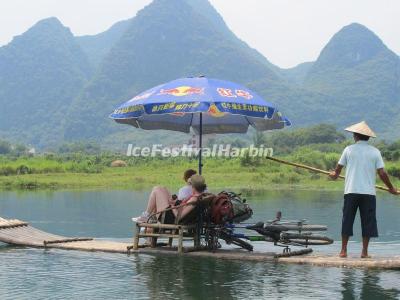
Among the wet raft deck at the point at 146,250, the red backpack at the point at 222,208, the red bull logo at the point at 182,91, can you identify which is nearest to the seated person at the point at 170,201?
the red backpack at the point at 222,208

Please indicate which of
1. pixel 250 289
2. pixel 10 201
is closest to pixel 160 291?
pixel 250 289

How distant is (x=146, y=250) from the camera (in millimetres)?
9828

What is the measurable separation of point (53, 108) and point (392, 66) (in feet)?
267

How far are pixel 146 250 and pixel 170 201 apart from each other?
0.73 meters

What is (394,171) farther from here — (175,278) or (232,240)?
(175,278)

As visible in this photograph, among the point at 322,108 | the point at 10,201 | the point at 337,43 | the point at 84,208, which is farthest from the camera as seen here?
the point at 337,43

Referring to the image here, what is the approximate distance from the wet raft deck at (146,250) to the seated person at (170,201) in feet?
1.53

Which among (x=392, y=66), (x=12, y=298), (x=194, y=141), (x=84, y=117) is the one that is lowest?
(x=12, y=298)

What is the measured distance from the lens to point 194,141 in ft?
37.0

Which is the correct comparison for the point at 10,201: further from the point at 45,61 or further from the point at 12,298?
the point at 45,61

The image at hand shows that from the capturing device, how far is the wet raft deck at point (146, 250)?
8430mm

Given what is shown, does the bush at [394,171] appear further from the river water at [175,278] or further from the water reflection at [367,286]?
the water reflection at [367,286]

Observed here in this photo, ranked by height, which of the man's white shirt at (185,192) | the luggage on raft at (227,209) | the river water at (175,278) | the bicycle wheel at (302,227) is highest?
the man's white shirt at (185,192)

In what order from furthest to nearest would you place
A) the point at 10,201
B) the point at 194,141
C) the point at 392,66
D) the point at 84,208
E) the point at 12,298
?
the point at 392,66 → the point at 10,201 → the point at 84,208 → the point at 194,141 → the point at 12,298
